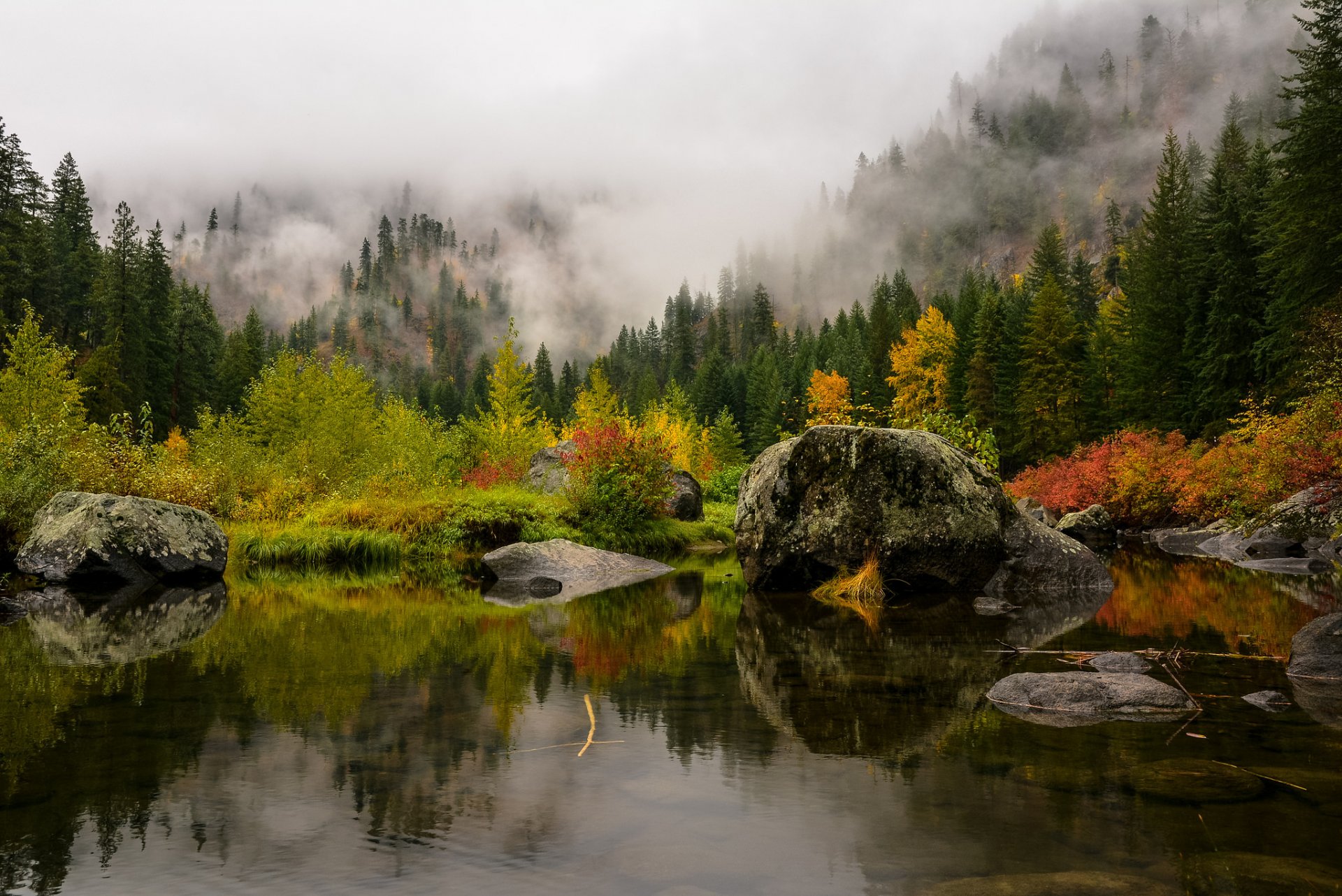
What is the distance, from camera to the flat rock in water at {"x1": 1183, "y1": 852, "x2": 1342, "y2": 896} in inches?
122

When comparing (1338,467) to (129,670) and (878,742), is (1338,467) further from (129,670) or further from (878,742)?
(129,670)

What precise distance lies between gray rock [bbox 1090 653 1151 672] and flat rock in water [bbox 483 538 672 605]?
909 cm

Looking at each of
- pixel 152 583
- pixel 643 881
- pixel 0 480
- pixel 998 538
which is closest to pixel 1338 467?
pixel 998 538

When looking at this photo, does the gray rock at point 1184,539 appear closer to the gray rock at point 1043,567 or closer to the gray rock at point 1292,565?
the gray rock at point 1292,565

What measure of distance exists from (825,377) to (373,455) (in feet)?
168

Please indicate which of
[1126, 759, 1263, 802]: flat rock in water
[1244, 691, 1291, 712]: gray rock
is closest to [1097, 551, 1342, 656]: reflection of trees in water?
[1244, 691, 1291, 712]: gray rock

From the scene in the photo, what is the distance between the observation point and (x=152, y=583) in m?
15.6

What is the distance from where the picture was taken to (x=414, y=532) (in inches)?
816

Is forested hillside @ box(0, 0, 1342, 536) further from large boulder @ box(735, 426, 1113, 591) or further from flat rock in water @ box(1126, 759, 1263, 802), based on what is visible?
flat rock in water @ box(1126, 759, 1263, 802)

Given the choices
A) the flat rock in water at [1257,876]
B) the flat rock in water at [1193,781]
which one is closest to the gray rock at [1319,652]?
the flat rock in water at [1193,781]

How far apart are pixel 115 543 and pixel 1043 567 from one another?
17.1 m

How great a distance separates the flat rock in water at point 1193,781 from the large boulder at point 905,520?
871cm

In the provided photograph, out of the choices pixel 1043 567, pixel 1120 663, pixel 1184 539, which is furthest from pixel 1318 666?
pixel 1184 539

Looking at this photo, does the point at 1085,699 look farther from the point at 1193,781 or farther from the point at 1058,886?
the point at 1058,886
